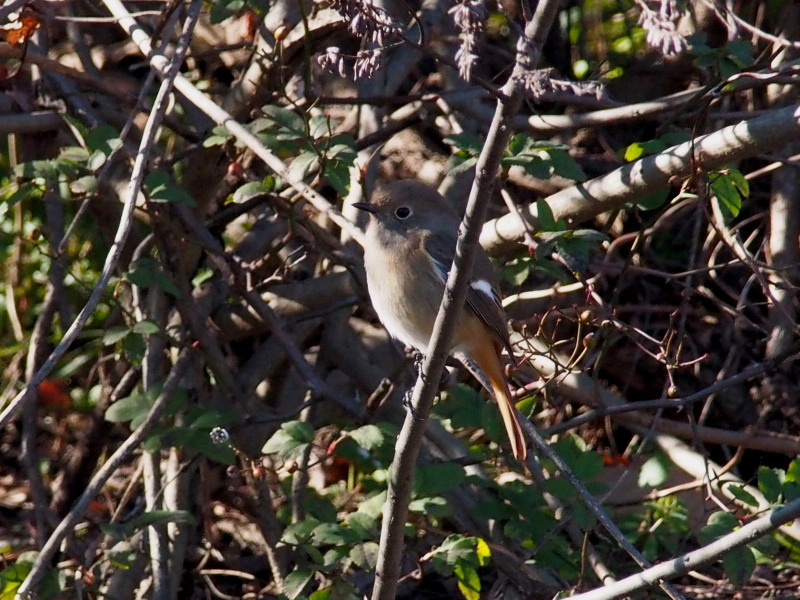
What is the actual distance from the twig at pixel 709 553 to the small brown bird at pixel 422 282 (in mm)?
1280

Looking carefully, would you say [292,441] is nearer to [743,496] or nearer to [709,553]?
[743,496]

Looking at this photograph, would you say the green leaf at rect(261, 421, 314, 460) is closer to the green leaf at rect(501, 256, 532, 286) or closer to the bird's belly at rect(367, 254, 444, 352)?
the bird's belly at rect(367, 254, 444, 352)

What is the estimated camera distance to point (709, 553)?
216cm

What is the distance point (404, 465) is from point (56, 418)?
316 cm

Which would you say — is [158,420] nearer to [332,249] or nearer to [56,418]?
[332,249]

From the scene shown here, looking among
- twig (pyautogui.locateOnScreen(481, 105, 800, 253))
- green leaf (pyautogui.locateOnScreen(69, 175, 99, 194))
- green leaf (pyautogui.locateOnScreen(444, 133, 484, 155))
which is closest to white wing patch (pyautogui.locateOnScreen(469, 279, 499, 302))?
twig (pyautogui.locateOnScreen(481, 105, 800, 253))

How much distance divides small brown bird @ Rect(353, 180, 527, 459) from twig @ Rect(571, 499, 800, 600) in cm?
128

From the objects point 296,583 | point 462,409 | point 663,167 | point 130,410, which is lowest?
point 296,583

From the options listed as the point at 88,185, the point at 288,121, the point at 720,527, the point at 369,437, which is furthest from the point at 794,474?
the point at 88,185

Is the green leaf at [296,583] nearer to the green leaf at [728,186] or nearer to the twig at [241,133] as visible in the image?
the twig at [241,133]

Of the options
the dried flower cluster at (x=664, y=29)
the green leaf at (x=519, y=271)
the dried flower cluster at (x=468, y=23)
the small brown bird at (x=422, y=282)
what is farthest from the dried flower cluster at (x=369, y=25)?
the green leaf at (x=519, y=271)

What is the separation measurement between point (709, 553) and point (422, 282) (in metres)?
1.75

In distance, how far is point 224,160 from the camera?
4.44 meters

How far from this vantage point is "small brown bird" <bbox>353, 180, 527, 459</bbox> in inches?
143
